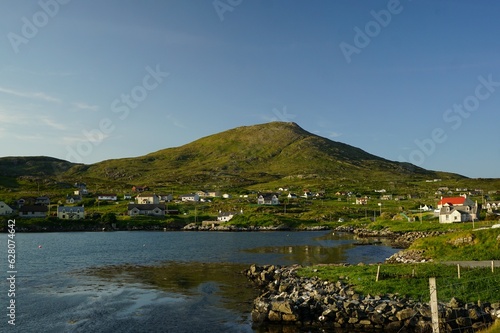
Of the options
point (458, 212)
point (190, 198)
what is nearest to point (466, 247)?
point (458, 212)

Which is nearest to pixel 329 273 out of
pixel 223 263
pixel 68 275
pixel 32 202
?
pixel 223 263

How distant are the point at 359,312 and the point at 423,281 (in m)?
7.25

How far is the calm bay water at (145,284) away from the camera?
2920 cm

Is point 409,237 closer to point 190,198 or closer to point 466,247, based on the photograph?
point 466,247

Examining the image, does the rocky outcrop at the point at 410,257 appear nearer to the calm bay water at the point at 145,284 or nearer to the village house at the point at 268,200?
the calm bay water at the point at 145,284

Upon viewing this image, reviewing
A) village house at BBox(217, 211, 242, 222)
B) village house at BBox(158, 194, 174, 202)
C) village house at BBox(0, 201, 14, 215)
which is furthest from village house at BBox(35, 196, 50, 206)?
village house at BBox(217, 211, 242, 222)

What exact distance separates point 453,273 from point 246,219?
102 metres

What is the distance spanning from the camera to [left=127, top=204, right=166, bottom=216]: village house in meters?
147

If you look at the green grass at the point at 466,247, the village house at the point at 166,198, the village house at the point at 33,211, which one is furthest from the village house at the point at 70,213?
the green grass at the point at 466,247

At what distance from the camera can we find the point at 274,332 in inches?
1036

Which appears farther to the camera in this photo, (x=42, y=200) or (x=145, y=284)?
(x=42, y=200)

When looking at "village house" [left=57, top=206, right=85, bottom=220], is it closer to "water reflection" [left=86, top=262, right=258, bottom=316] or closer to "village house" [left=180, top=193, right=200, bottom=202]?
"village house" [left=180, top=193, right=200, bottom=202]

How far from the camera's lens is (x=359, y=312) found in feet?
88.8

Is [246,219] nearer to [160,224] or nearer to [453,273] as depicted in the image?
[160,224]
